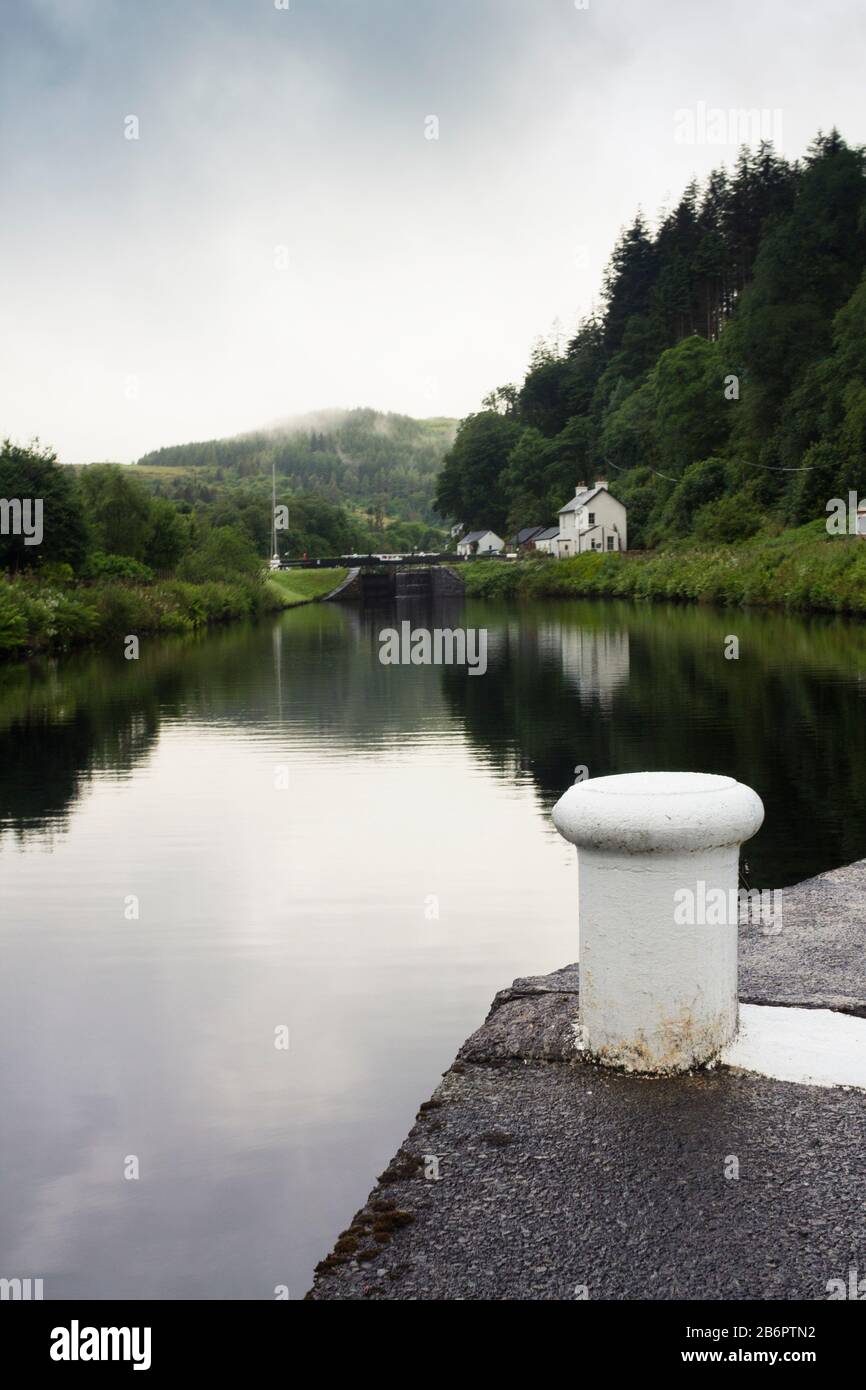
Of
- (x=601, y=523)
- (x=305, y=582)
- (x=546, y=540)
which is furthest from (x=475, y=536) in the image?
(x=305, y=582)

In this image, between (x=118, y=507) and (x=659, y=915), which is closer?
(x=659, y=915)

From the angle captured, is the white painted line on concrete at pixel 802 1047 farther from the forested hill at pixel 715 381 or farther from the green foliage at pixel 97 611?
the forested hill at pixel 715 381

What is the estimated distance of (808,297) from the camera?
92.4m

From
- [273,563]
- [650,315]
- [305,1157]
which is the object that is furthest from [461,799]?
[650,315]

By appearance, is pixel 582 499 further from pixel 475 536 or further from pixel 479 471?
pixel 479 471

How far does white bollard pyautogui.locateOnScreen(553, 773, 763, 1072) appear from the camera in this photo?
561 centimetres

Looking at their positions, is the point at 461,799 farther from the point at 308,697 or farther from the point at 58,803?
the point at 308,697

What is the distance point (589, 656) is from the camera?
1510 inches

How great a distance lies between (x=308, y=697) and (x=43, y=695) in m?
6.08

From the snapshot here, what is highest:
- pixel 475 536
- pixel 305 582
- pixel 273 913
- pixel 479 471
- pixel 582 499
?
pixel 479 471

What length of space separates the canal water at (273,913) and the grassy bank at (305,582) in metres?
71.5

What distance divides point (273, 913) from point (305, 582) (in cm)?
10111

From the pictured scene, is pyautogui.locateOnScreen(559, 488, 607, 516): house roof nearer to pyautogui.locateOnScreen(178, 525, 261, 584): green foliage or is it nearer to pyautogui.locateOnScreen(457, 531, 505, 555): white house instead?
pyautogui.locateOnScreen(457, 531, 505, 555): white house

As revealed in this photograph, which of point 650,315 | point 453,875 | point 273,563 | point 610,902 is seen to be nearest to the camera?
point 610,902
